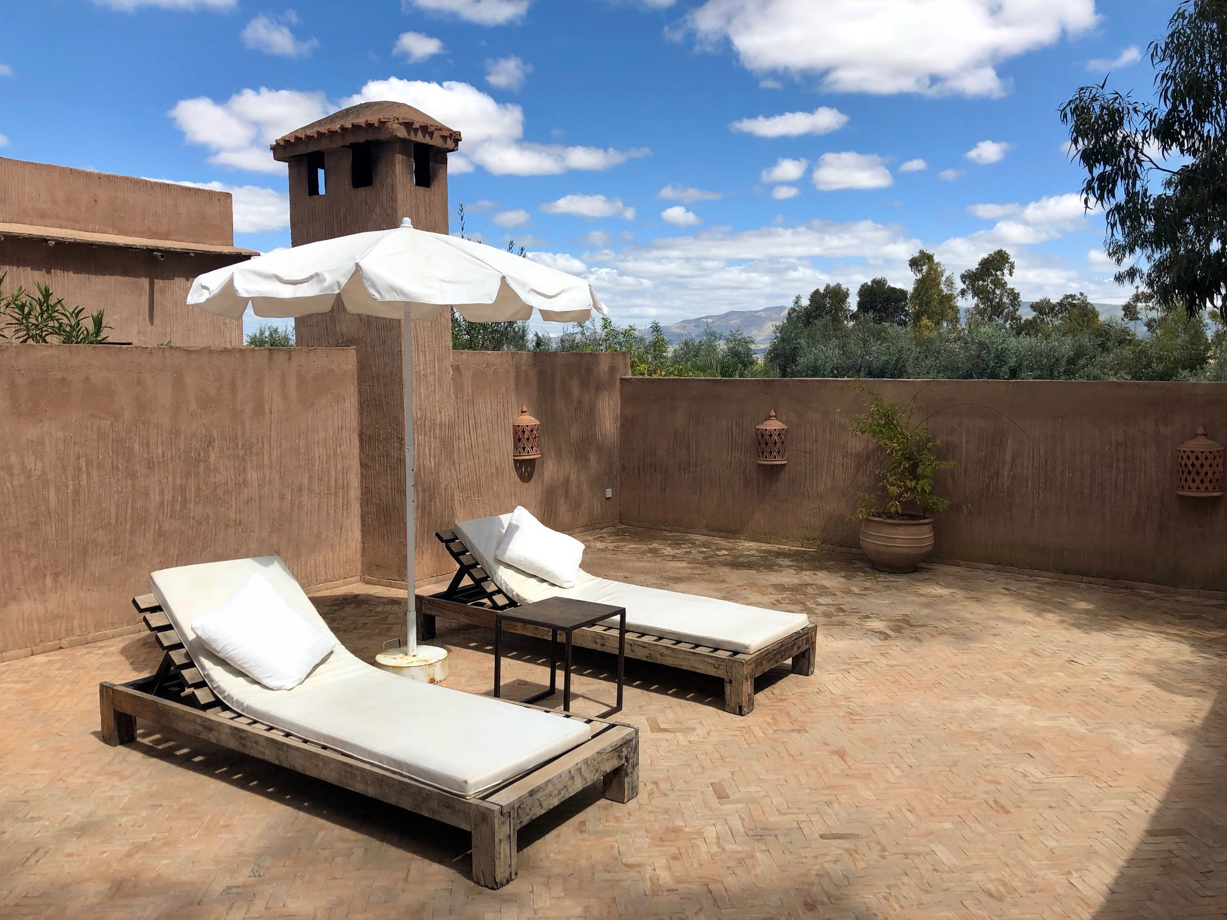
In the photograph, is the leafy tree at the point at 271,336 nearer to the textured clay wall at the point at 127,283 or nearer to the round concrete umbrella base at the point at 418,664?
the textured clay wall at the point at 127,283

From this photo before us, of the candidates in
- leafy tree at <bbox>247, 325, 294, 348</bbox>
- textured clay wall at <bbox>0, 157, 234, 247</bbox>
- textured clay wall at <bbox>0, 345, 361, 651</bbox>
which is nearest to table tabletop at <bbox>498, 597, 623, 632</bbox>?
textured clay wall at <bbox>0, 345, 361, 651</bbox>

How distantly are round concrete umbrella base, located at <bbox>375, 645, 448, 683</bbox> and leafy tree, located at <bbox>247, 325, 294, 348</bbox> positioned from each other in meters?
19.7

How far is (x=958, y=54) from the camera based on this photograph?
2381cm

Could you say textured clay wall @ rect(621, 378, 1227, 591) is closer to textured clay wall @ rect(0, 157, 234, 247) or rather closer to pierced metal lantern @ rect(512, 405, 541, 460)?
pierced metal lantern @ rect(512, 405, 541, 460)

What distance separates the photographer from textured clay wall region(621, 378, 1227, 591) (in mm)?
8070

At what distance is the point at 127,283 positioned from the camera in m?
13.7

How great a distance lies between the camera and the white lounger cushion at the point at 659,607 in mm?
5379

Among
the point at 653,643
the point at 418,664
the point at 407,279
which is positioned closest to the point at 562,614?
the point at 653,643

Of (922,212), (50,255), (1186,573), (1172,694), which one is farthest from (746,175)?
(1172,694)

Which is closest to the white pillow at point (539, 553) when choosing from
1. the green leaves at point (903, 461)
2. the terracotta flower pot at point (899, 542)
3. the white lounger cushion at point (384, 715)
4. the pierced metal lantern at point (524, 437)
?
the white lounger cushion at point (384, 715)

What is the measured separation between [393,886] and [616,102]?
21.8 metres

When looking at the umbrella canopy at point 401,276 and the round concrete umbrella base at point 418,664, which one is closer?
the umbrella canopy at point 401,276

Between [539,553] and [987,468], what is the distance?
4.89 m

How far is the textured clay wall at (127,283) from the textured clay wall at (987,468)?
7297 mm
